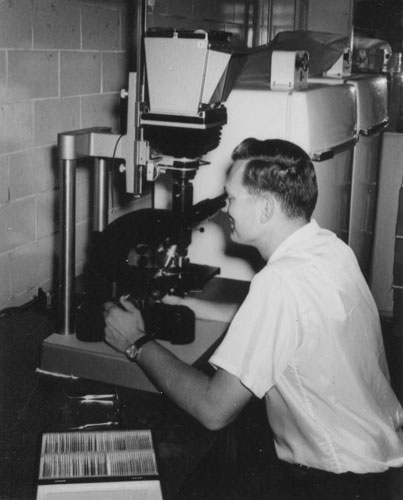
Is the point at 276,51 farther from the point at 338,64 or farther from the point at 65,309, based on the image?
the point at 65,309

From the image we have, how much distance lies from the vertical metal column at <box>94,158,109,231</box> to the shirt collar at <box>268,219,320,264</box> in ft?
1.85

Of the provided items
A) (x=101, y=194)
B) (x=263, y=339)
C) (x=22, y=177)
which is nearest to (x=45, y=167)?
(x=22, y=177)

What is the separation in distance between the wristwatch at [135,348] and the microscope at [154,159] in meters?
0.12

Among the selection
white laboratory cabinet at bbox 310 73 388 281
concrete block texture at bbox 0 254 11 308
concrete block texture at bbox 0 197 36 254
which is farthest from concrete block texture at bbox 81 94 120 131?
white laboratory cabinet at bbox 310 73 388 281

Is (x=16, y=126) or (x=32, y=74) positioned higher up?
(x=32, y=74)

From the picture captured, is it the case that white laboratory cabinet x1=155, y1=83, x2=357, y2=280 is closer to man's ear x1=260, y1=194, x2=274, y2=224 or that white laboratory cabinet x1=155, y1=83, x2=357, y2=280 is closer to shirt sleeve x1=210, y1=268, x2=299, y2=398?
man's ear x1=260, y1=194, x2=274, y2=224

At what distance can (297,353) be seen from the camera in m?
1.35

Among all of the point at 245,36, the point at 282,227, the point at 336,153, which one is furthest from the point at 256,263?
the point at 245,36

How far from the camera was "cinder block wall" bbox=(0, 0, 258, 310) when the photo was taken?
1956mm

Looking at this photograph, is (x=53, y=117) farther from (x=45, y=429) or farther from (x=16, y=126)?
(x=45, y=429)

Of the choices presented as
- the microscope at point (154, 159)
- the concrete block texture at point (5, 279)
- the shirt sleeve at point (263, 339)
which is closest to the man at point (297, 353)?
the shirt sleeve at point (263, 339)

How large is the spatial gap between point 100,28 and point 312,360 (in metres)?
1.56

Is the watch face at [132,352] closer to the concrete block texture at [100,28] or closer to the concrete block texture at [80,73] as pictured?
the concrete block texture at [80,73]

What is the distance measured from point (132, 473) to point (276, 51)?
1.37 metres
